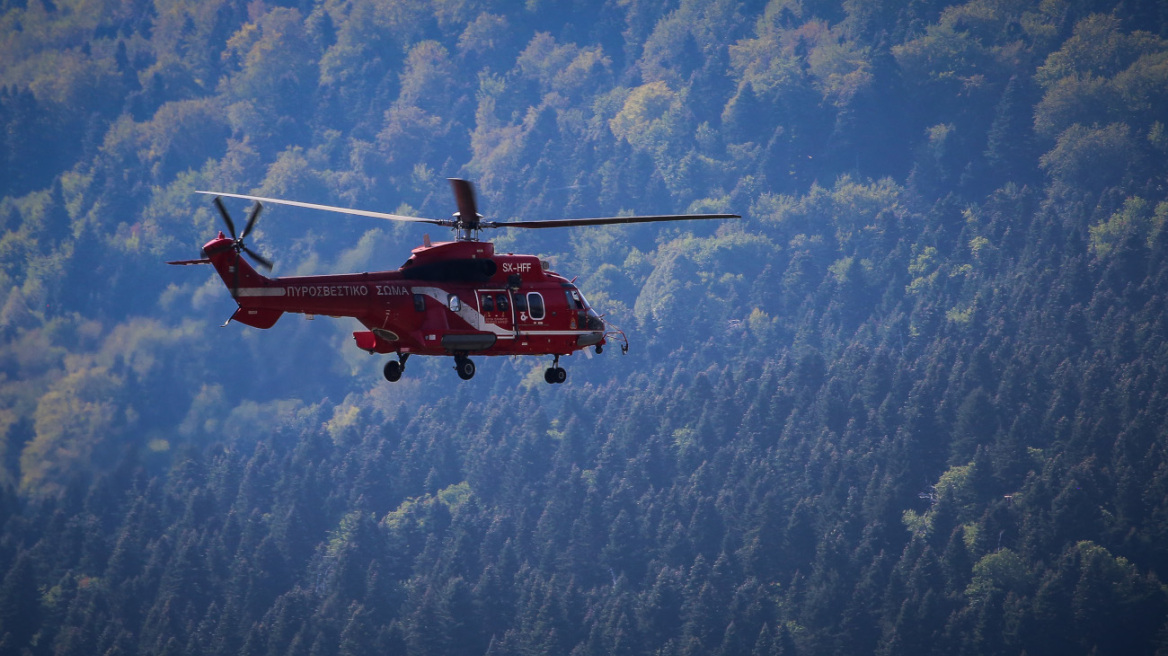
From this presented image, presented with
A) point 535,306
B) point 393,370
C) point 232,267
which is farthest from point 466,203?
point 232,267

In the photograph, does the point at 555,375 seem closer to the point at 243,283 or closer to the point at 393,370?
the point at 393,370

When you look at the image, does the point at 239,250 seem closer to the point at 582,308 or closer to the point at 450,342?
the point at 450,342

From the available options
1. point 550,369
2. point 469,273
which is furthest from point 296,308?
point 550,369

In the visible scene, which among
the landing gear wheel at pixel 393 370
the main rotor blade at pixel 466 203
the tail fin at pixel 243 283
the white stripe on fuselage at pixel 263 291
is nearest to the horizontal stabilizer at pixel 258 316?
the tail fin at pixel 243 283

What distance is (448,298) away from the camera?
2255 inches

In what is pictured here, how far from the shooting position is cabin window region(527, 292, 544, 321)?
59.7 metres

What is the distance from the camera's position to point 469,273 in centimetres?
5834

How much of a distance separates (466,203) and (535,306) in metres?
5.34

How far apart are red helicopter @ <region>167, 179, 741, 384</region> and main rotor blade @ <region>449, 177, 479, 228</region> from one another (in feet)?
0.14

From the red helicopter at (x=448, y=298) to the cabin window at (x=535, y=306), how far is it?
3 cm

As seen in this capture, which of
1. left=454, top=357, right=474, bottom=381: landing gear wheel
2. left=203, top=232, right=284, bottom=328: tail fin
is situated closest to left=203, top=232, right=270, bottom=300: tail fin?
left=203, top=232, right=284, bottom=328: tail fin

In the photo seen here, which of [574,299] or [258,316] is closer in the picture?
[258,316]

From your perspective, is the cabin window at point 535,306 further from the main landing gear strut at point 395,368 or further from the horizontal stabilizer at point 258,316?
the horizontal stabilizer at point 258,316

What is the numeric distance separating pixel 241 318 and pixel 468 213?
788 cm
